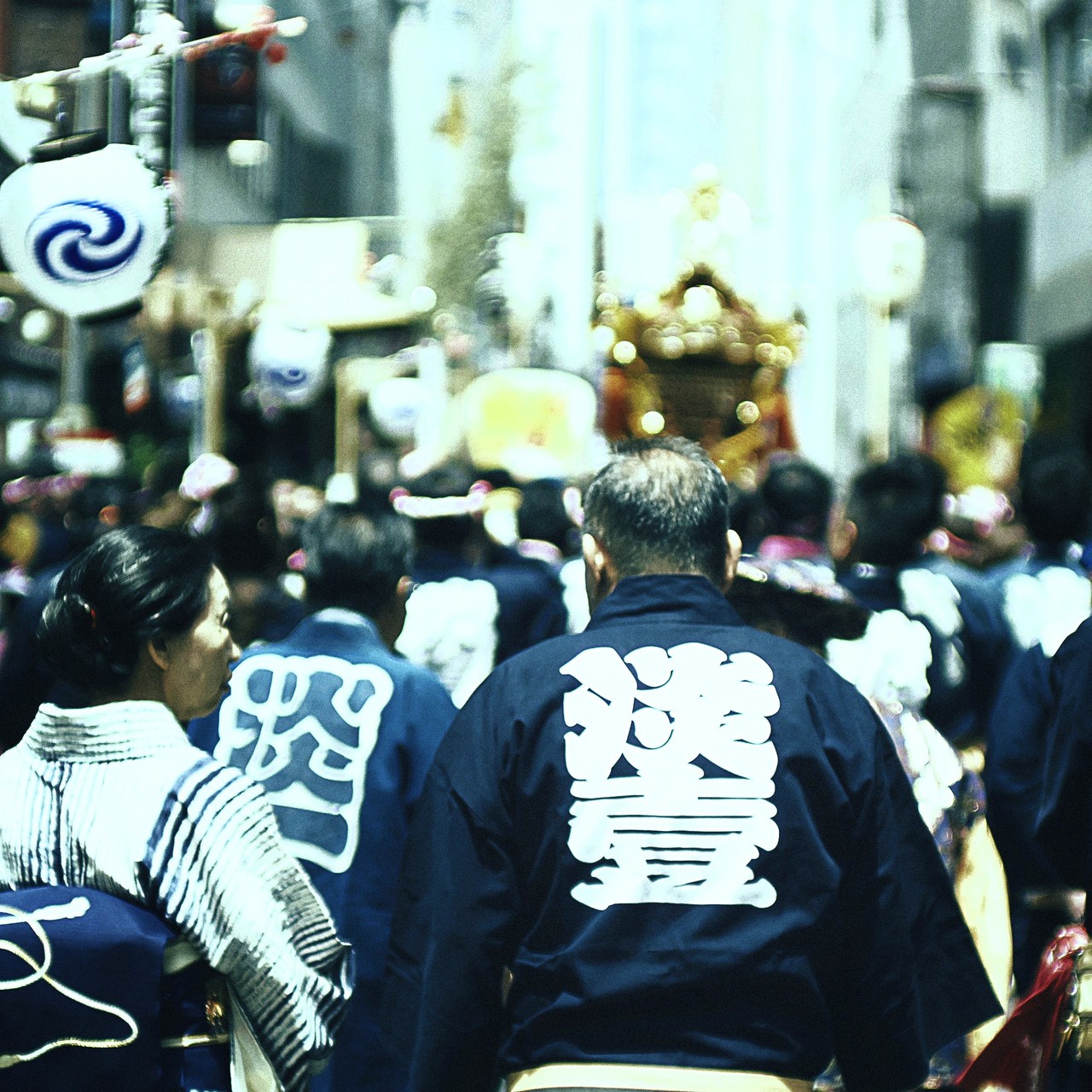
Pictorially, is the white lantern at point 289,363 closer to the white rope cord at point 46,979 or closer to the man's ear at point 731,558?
the man's ear at point 731,558

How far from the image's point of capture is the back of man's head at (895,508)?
6.05 metres

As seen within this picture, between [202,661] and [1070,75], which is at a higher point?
[1070,75]

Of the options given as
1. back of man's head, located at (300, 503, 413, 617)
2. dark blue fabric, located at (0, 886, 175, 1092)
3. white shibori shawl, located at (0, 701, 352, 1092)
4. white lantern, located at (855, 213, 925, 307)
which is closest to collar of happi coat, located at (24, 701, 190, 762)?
white shibori shawl, located at (0, 701, 352, 1092)

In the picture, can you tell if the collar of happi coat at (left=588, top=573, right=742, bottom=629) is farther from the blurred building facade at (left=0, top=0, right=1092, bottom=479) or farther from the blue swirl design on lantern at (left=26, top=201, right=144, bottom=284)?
the blurred building facade at (left=0, top=0, right=1092, bottom=479)

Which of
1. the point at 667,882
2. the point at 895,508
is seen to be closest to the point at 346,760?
the point at 667,882

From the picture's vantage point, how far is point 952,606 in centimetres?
598

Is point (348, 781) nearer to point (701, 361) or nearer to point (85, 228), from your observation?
point (85, 228)

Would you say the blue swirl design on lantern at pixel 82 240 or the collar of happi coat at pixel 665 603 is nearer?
the collar of happi coat at pixel 665 603

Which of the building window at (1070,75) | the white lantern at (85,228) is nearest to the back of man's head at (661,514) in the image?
the white lantern at (85,228)

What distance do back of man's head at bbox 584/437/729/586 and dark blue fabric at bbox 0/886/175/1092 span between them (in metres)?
1.10

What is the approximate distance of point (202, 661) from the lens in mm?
3176

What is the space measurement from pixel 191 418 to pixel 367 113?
486 inches

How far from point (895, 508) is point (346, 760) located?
105 inches

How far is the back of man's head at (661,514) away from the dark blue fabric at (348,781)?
111cm
